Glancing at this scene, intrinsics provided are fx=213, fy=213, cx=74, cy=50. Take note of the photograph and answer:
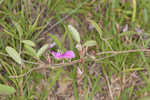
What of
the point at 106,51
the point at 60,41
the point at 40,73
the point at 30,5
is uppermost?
the point at 30,5

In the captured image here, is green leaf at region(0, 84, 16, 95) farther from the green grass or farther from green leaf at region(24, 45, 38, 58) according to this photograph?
green leaf at region(24, 45, 38, 58)

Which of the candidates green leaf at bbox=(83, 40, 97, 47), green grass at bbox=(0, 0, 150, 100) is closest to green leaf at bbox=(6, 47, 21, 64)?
green grass at bbox=(0, 0, 150, 100)

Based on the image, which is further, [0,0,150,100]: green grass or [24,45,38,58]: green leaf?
[0,0,150,100]: green grass

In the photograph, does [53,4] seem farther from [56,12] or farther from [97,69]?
[97,69]

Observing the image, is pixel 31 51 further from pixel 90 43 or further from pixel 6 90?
pixel 90 43

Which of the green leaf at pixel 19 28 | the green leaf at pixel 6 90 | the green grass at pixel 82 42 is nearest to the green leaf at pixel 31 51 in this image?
the green grass at pixel 82 42

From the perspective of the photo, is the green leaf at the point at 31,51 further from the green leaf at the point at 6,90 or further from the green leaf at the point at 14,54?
the green leaf at the point at 6,90

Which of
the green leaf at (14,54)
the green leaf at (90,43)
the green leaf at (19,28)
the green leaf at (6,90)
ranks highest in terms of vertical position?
the green leaf at (19,28)

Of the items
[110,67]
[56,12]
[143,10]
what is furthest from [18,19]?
[143,10]
